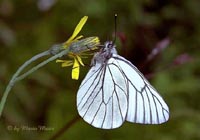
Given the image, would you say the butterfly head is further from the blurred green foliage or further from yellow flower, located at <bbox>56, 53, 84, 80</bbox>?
the blurred green foliage

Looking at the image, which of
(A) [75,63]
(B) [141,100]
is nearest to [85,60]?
(B) [141,100]

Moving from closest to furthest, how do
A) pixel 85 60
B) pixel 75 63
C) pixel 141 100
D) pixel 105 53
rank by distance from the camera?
1. pixel 75 63
2. pixel 105 53
3. pixel 141 100
4. pixel 85 60

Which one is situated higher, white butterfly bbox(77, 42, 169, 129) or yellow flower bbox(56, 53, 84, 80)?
yellow flower bbox(56, 53, 84, 80)

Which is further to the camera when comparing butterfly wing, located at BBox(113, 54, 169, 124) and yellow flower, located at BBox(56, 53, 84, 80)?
butterfly wing, located at BBox(113, 54, 169, 124)

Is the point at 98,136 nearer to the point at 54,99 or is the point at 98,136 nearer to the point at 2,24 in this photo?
the point at 54,99

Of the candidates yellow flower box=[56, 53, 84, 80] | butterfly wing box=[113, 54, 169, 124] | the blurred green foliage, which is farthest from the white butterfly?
the blurred green foliage

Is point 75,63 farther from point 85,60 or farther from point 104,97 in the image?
point 85,60
